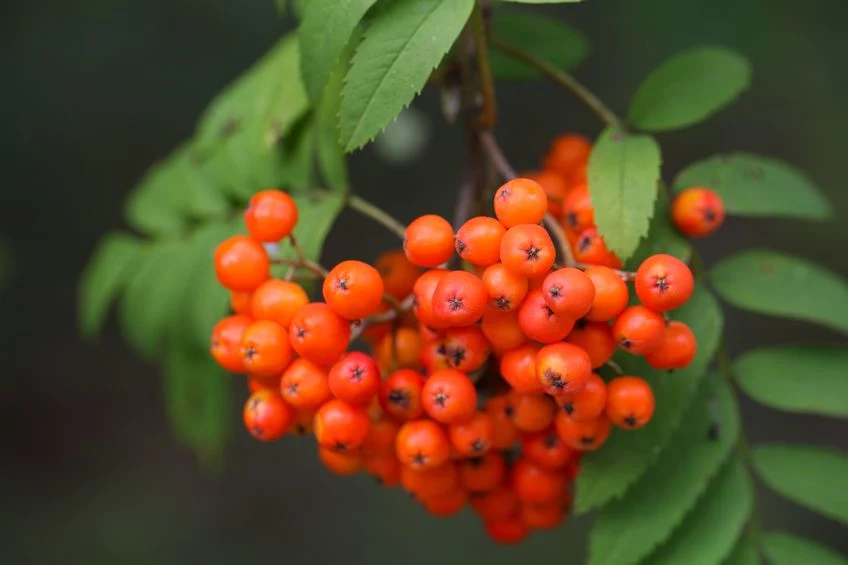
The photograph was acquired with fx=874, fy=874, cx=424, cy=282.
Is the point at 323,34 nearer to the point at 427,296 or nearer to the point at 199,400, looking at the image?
the point at 427,296

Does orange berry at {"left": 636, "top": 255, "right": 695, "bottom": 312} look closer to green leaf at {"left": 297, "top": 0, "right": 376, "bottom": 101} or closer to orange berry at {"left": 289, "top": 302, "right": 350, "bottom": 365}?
orange berry at {"left": 289, "top": 302, "right": 350, "bottom": 365}

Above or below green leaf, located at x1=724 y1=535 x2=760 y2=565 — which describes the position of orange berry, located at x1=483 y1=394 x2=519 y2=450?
above

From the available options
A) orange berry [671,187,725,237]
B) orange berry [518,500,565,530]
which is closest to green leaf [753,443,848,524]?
orange berry [518,500,565,530]

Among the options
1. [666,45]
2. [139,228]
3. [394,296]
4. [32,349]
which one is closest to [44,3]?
[32,349]

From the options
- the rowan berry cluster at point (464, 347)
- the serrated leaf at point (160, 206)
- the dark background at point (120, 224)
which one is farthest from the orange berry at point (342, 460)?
the dark background at point (120, 224)

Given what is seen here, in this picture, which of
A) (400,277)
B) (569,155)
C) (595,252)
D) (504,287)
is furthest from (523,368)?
(569,155)

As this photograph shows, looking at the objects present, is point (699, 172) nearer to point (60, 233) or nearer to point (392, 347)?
point (392, 347)

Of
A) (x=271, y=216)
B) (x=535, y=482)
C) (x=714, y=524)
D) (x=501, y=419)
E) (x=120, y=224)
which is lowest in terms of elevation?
(x=120, y=224)

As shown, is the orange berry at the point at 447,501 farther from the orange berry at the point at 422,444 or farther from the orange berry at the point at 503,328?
the orange berry at the point at 503,328
